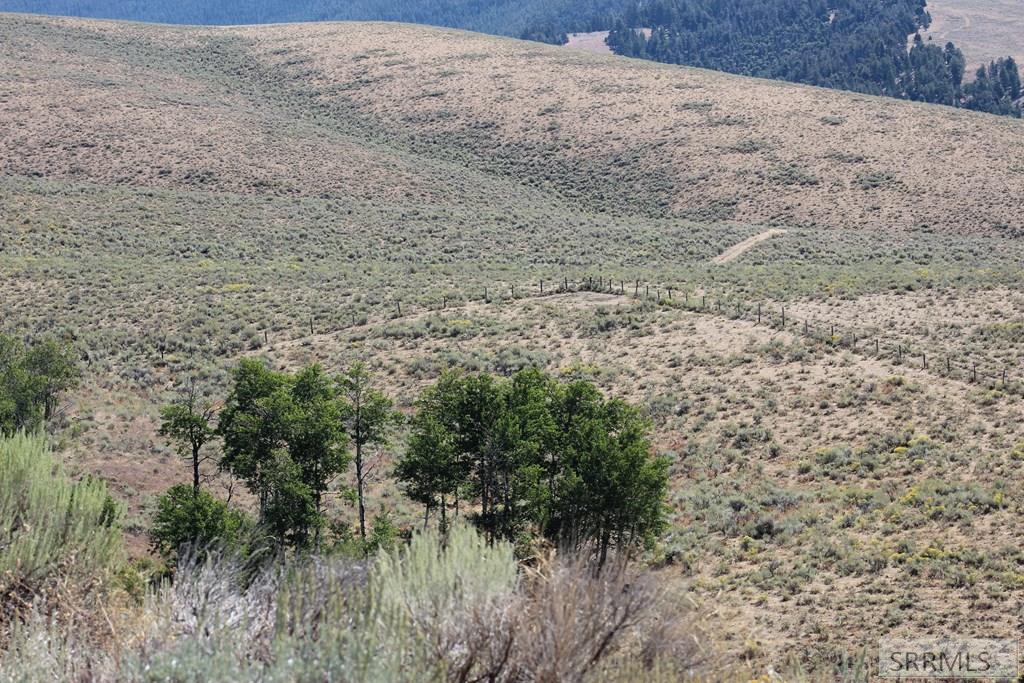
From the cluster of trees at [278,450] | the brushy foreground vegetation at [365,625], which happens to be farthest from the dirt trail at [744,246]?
the brushy foreground vegetation at [365,625]

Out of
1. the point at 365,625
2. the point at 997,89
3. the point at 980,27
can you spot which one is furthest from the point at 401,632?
the point at 980,27

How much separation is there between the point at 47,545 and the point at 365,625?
4348 mm

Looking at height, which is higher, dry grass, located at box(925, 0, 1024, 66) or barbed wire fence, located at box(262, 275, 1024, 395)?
dry grass, located at box(925, 0, 1024, 66)

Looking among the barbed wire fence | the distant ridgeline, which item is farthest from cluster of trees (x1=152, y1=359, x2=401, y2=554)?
the distant ridgeline

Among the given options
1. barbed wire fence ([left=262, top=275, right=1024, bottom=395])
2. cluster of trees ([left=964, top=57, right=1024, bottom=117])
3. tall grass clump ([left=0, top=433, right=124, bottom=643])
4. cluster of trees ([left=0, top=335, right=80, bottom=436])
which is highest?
cluster of trees ([left=964, top=57, right=1024, bottom=117])

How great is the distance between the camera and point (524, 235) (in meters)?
56.3

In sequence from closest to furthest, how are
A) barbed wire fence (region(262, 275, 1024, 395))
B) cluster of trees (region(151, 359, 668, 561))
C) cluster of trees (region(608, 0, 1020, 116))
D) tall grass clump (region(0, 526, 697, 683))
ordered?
tall grass clump (region(0, 526, 697, 683)) < cluster of trees (region(151, 359, 668, 561)) < barbed wire fence (region(262, 275, 1024, 395)) < cluster of trees (region(608, 0, 1020, 116))

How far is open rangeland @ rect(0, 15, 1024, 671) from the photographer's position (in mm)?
19766

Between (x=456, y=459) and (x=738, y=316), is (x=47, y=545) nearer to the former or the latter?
(x=456, y=459)

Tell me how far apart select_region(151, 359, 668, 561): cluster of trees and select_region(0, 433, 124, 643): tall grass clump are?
3858 mm

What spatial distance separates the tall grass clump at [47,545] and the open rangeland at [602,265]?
6075 millimetres

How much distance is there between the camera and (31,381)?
2586 centimetres

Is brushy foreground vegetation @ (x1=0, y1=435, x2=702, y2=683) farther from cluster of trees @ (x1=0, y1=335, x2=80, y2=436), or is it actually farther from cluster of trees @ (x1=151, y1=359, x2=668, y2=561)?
cluster of trees @ (x1=0, y1=335, x2=80, y2=436)

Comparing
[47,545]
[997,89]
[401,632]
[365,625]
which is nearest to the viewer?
[401,632]
